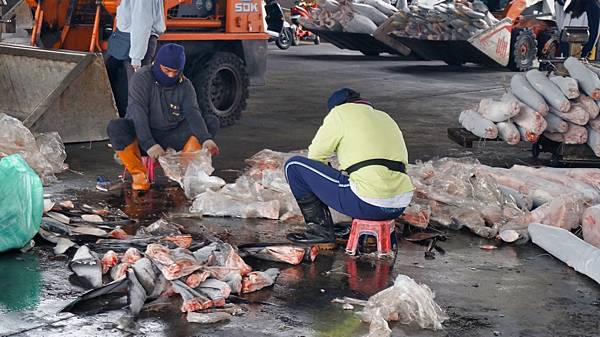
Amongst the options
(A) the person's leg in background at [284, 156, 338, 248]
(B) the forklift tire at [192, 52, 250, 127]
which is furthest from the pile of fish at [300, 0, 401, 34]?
(A) the person's leg in background at [284, 156, 338, 248]

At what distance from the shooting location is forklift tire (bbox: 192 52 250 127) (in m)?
11.5

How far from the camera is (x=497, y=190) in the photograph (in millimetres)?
7797

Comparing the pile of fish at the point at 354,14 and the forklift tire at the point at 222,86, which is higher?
the pile of fish at the point at 354,14

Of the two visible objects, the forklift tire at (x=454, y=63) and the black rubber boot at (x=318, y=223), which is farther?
the forklift tire at (x=454, y=63)

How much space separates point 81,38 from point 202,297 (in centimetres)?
672

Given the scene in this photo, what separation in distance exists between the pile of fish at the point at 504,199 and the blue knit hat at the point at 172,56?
85.0 inches

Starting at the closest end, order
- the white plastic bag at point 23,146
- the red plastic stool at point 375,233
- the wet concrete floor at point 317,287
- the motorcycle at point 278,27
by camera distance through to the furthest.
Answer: the wet concrete floor at point 317,287
the red plastic stool at point 375,233
the white plastic bag at point 23,146
the motorcycle at point 278,27

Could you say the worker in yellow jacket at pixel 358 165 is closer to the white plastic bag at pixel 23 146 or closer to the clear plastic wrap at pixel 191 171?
the clear plastic wrap at pixel 191 171

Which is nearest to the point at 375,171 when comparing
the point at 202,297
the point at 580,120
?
the point at 202,297

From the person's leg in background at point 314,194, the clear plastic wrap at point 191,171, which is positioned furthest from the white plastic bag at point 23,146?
the person's leg in background at point 314,194

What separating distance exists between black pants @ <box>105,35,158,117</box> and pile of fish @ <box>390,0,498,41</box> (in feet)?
32.5

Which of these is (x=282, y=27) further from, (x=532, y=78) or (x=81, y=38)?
(x=532, y=78)

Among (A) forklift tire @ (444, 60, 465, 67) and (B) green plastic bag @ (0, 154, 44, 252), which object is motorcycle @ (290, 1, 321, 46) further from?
(B) green plastic bag @ (0, 154, 44, 252)

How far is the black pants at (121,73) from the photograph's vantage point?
10219 millimetres
